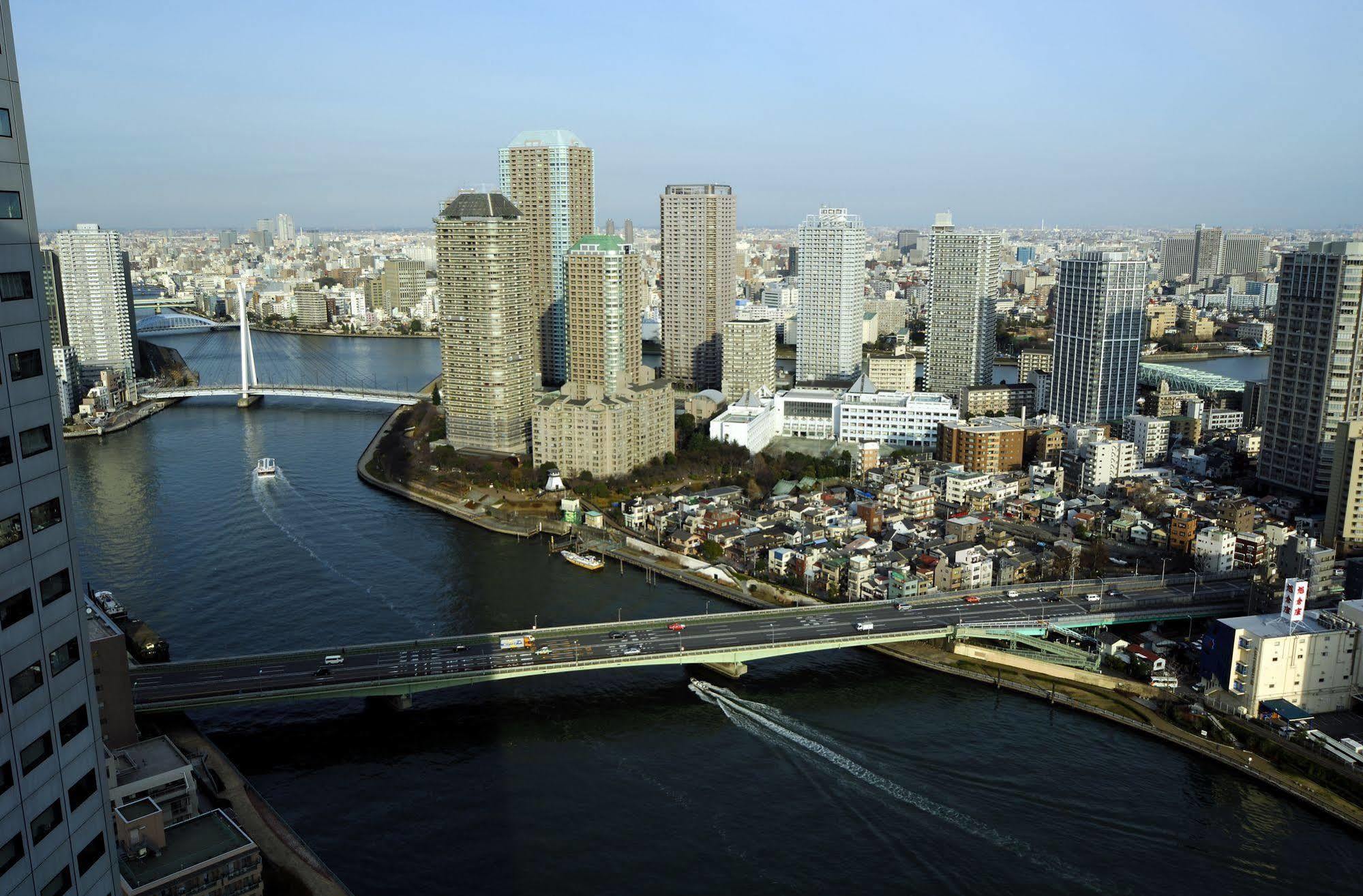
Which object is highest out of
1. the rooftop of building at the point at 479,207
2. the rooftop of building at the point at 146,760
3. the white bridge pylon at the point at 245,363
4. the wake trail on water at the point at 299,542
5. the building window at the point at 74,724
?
the rooftop of building at the point at 479,207

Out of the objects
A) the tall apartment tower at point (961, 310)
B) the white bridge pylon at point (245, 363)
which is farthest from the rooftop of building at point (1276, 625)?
the white bridge pylon at point (245, 363)

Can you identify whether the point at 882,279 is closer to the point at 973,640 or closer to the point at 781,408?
the point at 781,408

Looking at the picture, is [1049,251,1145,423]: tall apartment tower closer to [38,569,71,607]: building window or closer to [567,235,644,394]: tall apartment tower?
[567,235,644,394]: tall apartment tower

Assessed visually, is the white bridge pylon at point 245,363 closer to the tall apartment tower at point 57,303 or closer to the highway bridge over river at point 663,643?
the tall apartment tower at point 57,303

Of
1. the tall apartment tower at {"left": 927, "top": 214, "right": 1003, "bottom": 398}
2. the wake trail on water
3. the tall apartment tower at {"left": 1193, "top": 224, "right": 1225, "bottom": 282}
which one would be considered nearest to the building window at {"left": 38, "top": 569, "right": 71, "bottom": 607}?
the wake trail on water

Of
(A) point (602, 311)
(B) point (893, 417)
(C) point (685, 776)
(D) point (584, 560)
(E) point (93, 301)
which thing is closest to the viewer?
(C) point (685, 776)

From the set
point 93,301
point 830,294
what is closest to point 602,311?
point 830,294

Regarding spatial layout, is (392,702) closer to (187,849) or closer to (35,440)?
(187,849)
